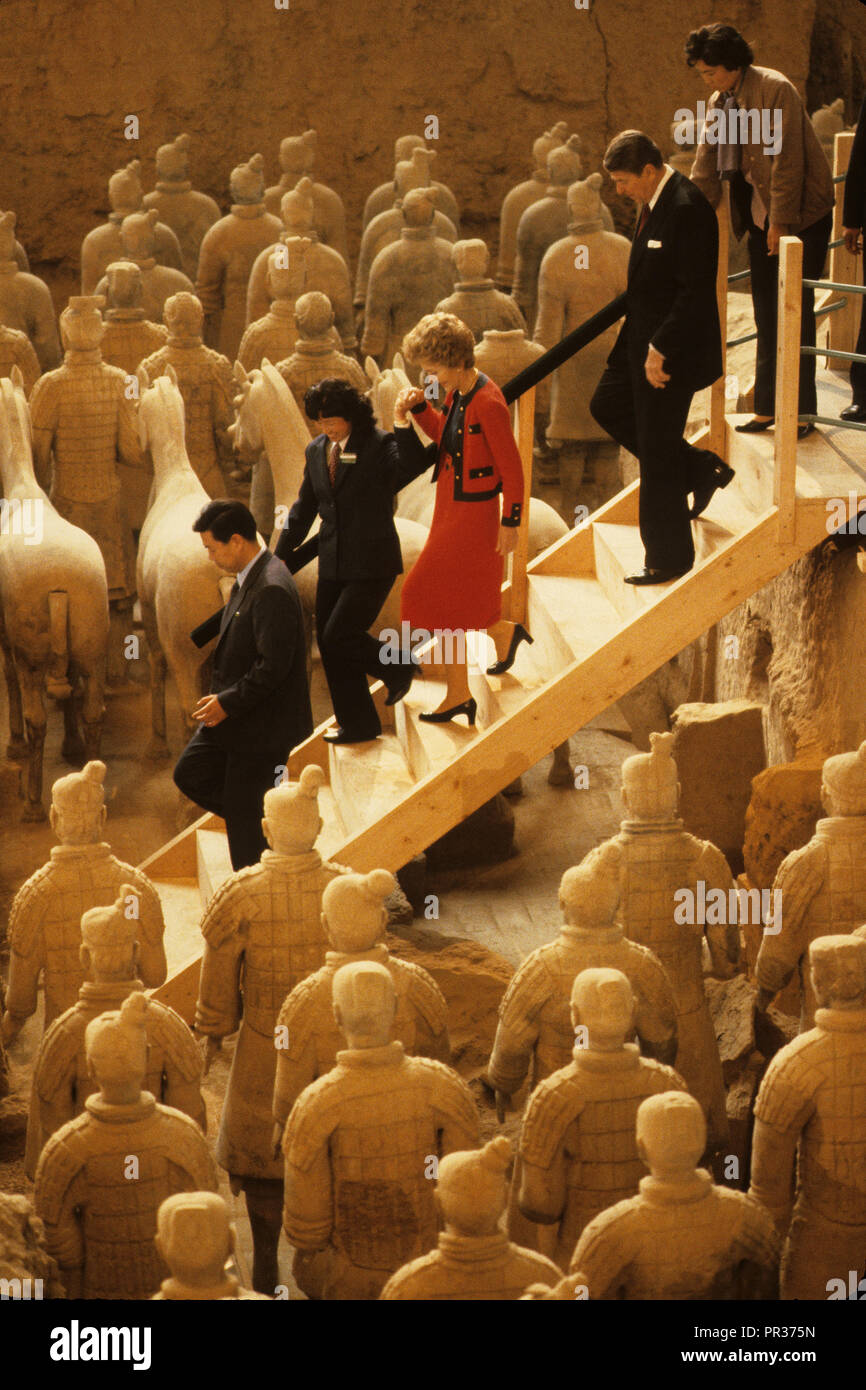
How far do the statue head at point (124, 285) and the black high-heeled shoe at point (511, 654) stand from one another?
4.30 metres

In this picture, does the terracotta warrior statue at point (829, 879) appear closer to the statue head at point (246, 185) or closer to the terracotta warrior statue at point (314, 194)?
the statue head at point (246, 185)

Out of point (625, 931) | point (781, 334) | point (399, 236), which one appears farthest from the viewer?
point (399, 236)

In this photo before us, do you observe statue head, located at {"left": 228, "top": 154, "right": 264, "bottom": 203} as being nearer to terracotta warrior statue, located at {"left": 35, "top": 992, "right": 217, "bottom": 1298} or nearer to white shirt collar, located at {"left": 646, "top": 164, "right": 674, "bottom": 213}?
white shirt collar, located at {"left": 646, "top": 164, "right": 674, "bottom": 213}

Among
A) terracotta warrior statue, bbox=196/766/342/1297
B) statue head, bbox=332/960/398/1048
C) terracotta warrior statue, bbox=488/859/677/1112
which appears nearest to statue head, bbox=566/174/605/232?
terracotta warrior statue, bbox=196/766/342/1297

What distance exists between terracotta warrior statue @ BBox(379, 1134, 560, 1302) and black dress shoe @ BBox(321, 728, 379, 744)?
3387mm

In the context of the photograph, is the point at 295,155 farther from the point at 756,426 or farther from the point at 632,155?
the point at 632,155

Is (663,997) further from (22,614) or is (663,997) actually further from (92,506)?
(92,506)

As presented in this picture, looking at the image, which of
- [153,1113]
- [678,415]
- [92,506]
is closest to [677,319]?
[678,415]

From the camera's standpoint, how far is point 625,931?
6.37 m

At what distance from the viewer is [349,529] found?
283 inches


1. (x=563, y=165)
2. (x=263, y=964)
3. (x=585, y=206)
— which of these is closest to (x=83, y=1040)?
(x=263, y=964)

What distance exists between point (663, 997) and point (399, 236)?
784 centimetres

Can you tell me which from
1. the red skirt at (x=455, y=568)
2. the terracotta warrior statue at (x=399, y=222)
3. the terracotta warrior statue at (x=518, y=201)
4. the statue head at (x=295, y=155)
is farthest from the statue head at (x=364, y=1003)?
the terracotta warrior statue at (x=518, y=201)

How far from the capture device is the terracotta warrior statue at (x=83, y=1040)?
5613 millimetres
